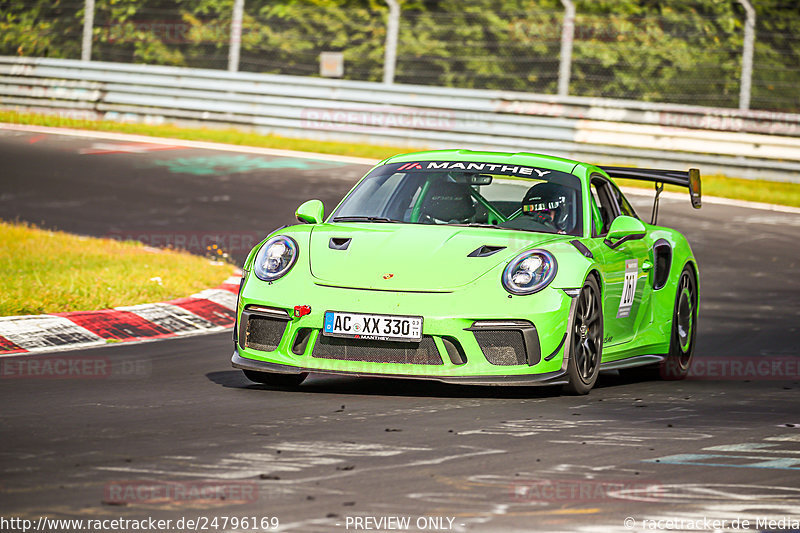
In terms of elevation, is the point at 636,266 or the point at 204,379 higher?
the point at 636,266

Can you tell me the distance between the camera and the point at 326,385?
25.5ft

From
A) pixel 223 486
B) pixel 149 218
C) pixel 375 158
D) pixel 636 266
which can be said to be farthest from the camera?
pixel 375 158

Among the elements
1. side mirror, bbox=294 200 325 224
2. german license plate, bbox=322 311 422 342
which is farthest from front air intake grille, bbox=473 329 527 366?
side mirror, bbox=294 200 325 224

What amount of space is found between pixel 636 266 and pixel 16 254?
18.8 ft

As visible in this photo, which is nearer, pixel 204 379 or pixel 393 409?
pixel 393 409

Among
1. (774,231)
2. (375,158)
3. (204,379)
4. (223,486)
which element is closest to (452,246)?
(204,379)

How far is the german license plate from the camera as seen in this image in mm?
7000

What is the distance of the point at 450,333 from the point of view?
698cm

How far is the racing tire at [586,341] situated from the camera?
24.0 ft

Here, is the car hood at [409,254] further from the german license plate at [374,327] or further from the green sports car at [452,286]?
the german license plate at [374,327]

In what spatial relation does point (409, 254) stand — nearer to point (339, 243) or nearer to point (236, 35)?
point (339, 243)

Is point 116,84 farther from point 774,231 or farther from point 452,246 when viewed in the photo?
point 452,246

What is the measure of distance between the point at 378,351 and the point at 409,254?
56 cm

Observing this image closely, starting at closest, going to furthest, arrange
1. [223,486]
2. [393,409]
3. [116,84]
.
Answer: [223,486] → [393,409] → [116,84]
